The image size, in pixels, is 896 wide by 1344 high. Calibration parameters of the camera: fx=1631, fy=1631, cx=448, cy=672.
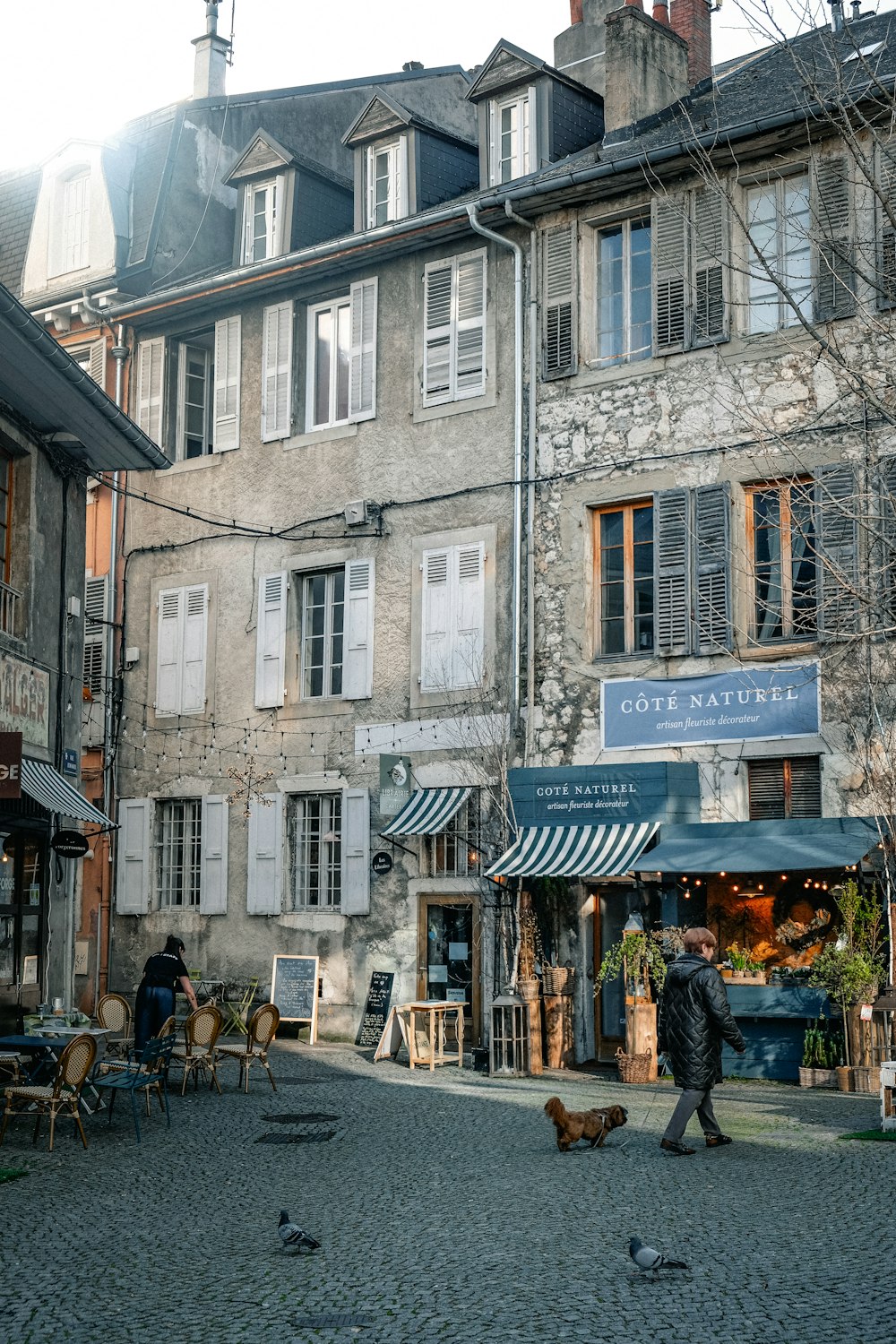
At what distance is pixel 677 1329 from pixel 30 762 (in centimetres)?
973

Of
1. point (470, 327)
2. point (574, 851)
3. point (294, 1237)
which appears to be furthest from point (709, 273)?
point (294, 1237)

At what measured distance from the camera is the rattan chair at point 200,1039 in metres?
13.5

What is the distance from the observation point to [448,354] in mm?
18969

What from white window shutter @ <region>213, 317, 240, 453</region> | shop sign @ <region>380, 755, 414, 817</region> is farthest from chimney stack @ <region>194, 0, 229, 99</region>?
shop sign @ <region>380, 755, 414, 817</region>

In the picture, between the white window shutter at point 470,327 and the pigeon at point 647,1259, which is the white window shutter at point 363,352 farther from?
the pigeon at point 647,1259

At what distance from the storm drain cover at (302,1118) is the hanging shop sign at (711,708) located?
5.37 m

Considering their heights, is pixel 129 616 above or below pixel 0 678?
above

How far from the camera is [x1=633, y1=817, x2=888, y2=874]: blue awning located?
14.4 m

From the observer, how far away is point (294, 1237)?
753 centimetres

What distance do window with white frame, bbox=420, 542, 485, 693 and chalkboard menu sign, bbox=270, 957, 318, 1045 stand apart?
346 centimetres

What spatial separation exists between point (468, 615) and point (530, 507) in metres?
1.44

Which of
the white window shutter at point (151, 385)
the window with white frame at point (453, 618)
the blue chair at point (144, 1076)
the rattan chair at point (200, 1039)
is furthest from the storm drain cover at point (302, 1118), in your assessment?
the white window shutter at point (151, 385)

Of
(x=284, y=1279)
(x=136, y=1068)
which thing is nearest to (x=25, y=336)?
(x=136, y=1068)

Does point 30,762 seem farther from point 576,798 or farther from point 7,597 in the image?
point 576,798
